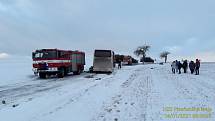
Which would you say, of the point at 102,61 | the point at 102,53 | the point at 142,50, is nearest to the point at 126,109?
the point at 102,61

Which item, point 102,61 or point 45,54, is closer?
point 45,54

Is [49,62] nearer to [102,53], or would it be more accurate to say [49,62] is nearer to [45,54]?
[45,54]

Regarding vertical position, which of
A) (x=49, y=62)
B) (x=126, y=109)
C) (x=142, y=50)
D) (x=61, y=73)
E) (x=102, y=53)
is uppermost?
(x=142, y=50)

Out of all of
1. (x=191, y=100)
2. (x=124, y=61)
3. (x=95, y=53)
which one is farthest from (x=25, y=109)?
(x=124, y=61)

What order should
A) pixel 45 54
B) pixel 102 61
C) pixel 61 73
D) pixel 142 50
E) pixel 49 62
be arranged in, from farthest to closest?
1. pixel 142 50
2. pixel 102 61
3. pixel 61 73
4. pixel 45 54
5. pixel 49 62

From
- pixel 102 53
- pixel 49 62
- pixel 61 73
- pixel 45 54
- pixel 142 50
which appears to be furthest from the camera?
pixel 142 50

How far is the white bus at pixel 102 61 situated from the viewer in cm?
4281

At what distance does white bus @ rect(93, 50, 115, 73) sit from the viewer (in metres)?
42.8

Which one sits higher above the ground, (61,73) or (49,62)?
(49,62)


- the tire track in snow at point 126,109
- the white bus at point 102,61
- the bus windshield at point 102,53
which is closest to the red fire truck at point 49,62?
the white bus at point 102,61

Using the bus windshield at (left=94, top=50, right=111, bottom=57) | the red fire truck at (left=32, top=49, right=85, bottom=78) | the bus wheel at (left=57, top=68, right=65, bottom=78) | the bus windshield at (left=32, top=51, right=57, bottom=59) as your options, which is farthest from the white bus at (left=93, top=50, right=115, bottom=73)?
the bus windshield at (left=32, top=51, right=57, bottom=59)

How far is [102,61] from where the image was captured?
4312cm

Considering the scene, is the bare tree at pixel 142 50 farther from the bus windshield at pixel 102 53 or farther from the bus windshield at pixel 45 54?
the bus windshield at pixel 45 54

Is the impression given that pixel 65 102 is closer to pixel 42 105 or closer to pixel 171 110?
pixel 42 105
